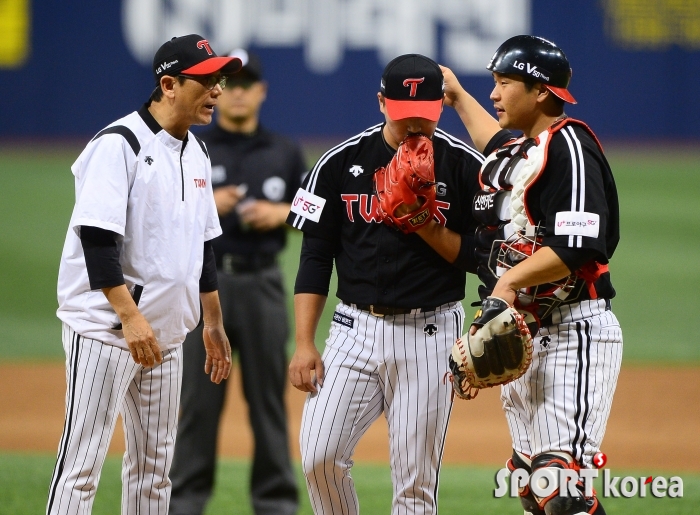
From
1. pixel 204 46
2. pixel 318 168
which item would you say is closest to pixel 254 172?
pixel 318 168

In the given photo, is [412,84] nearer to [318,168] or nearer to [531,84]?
[531,84]

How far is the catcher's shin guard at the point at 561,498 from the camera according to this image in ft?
10.3

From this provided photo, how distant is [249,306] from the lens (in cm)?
507

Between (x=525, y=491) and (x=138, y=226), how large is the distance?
1.64m

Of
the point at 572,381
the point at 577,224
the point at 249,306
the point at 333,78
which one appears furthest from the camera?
the point at 333,78

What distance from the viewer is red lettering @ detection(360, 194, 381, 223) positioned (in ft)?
12.0

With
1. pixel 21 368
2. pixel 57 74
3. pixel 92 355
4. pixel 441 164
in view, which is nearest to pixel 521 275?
pixel 441 164

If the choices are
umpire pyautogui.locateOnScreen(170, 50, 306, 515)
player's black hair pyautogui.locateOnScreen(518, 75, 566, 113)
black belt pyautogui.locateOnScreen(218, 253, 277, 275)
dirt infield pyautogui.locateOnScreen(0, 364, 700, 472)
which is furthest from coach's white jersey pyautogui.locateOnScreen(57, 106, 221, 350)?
dirt infield pyautogui.locateOnScreen(0, 364, 700, 472)

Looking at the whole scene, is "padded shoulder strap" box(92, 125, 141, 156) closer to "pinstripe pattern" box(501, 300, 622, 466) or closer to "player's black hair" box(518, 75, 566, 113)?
"player's black hair" box(518, 75, 566, 113)

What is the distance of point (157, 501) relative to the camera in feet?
12.1

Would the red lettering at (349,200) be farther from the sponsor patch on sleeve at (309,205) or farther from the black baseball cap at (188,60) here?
the black baseball cap at (188,60)

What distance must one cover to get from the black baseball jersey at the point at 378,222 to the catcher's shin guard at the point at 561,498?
75 cm

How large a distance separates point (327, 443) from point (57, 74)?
15.2 meters

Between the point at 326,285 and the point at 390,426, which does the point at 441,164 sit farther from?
the point at 390,426
